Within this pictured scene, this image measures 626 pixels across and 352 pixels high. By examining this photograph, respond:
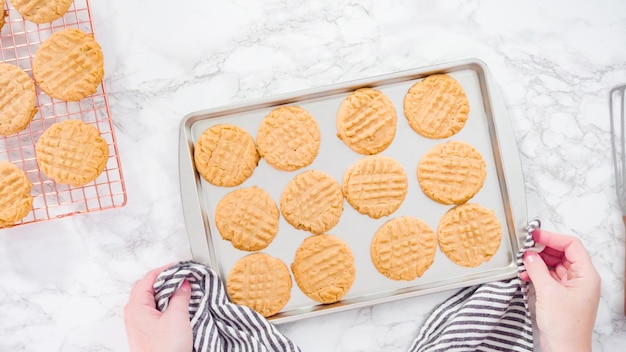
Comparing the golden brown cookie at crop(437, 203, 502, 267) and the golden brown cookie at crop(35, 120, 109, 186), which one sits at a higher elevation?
the golden brown cookie at crop(35, 120, 109, 186)

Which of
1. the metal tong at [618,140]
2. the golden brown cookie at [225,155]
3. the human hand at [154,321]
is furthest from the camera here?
the metal tong at [618,140]

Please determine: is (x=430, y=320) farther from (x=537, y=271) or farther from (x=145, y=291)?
(x=145, y=291)

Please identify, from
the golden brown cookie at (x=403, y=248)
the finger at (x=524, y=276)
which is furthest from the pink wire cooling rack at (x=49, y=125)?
the finger at (x=524, y=276)

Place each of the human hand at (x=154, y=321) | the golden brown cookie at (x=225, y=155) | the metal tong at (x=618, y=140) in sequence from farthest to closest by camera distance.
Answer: the metal tong at (x=618, y=140) → the golden brown cookie at (x=225, y=155) → the human hand at (x=154, y=321)

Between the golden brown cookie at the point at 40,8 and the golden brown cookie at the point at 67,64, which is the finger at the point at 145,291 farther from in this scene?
the golden brown cookie at the point at 40,8

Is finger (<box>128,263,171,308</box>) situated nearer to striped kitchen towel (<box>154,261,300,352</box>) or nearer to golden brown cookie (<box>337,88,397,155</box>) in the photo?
striped kitchen towel (<box>154,261,300,352</box>)

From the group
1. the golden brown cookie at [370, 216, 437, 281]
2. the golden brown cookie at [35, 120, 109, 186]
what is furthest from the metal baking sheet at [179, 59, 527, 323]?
the golden brown cookie at [35, 120, 109, 186]
